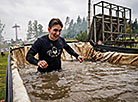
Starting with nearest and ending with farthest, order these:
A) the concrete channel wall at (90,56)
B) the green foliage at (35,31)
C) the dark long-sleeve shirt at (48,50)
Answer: the dark long-sleeve shirt at (48,50), the concrete channel wall at (90,56), the green foliage at (35,31)

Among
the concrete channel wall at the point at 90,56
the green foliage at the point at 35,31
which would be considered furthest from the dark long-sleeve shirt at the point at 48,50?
the green foliage at the point at 35,31

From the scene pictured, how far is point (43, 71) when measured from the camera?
8.96 ft

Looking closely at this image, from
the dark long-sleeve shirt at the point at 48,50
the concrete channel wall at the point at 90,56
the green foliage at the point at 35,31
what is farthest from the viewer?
the green foliage at the point at 35,31

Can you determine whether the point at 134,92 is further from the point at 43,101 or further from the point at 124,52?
the point at 124,52

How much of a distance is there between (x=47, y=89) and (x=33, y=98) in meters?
0.33

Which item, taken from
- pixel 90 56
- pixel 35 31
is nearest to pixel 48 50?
pixel 90 56

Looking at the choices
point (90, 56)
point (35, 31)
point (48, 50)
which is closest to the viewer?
point (48, 50)

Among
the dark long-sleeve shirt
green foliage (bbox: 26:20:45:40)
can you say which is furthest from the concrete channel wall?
green foliage (bbox: 26:20:45:40)

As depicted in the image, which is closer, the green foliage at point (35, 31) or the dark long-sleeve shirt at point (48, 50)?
the dark long-sleeve shirt at point (48, 50)

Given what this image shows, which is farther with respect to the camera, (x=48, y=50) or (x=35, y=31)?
(x=35, y=31)

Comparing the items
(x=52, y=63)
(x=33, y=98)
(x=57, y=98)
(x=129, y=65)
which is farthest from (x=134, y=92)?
(x=129, y=65)

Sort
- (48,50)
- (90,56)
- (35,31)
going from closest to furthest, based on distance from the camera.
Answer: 1. (48,50)
2. (90,56)
3. (35,31)

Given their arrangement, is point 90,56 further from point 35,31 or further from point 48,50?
point 35,31

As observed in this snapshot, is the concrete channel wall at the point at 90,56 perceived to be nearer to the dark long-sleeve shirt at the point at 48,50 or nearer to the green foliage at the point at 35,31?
the dark long-sleeve shirt at the point at 48,50
